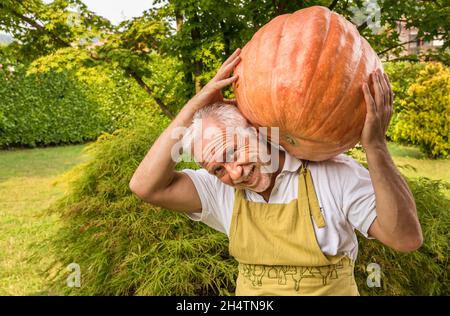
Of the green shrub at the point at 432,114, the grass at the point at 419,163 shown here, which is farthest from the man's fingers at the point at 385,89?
the green shrub at the point at 432,114

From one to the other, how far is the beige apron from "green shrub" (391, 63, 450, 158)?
9.39 meters

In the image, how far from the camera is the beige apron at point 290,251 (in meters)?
1.60

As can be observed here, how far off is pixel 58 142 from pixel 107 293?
36.2 ft

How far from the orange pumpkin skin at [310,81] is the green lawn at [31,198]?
2969 millimetres

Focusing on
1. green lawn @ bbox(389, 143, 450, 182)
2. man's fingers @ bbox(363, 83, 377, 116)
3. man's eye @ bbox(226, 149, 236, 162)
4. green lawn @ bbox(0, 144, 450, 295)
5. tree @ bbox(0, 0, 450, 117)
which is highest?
tree @ bbox(0, 0, 450, 117)

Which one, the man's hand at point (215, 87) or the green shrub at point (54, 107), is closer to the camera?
the man's hand at point (215, 87)

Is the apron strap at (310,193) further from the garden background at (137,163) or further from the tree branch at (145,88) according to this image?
the tree branch at (145,88)

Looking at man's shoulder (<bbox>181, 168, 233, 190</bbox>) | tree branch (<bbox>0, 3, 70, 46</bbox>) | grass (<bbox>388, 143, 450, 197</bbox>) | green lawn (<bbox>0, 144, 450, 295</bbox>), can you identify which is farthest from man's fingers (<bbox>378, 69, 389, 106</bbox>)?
grass (<bbox>388, 143, 450, 197</bbox>)

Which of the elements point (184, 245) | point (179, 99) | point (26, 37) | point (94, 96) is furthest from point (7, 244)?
point (94, 96)

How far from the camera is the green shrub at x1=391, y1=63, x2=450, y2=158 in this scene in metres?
10.5

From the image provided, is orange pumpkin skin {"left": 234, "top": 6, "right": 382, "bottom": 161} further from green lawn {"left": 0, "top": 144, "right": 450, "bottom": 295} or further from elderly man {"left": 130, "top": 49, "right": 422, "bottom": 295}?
green lawn {"left": 0, "top": 144, "right": 450, "bottom": 295}

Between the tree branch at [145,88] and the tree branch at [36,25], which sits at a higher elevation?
the tree branch at [36,25]

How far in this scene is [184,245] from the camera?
10.4ft
